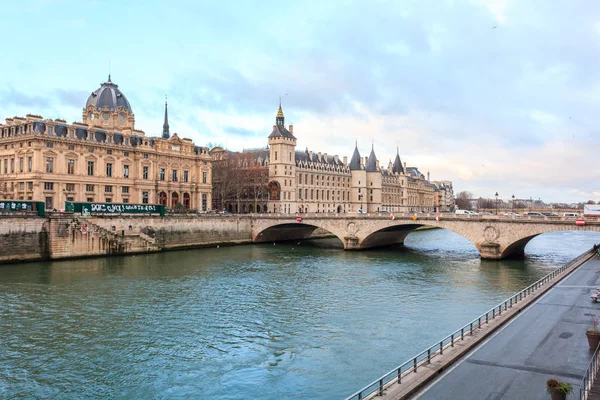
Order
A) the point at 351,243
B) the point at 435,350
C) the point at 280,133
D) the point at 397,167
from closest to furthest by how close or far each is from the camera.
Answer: the point at 435,350 → the point at 351,243 → the point at 280,133 → the point at 397,167

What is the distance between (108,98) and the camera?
95.3 meters

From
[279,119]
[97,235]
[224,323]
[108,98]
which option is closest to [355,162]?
[279,119]

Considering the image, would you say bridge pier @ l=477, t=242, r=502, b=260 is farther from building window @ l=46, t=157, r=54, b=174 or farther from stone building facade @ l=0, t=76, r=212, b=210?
building window @ l=46, t=157, r=54, b=174

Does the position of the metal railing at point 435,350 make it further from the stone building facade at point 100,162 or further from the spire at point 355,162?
the spire at point 355,162

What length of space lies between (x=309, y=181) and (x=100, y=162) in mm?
65428

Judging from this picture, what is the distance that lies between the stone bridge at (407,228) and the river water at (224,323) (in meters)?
3.92

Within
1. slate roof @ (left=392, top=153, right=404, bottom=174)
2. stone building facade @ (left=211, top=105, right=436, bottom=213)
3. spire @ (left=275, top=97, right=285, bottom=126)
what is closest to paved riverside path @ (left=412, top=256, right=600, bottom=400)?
stone building facade @ (left=211, top=105, right=436, bottom=213)

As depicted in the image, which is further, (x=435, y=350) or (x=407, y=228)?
(x=407, y=228)

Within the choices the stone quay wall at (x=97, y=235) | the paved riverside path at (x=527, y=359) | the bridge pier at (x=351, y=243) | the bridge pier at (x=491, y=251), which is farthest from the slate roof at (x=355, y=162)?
the paved riverside path at (x=527, y=359)

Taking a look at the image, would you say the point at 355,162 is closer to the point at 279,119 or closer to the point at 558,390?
the point at 279,119

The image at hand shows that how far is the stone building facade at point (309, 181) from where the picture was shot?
12475 centimetres

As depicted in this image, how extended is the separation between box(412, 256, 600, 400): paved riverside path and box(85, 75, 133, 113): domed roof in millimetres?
87011

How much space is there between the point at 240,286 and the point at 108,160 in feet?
162

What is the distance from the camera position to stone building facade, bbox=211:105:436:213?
409ft
